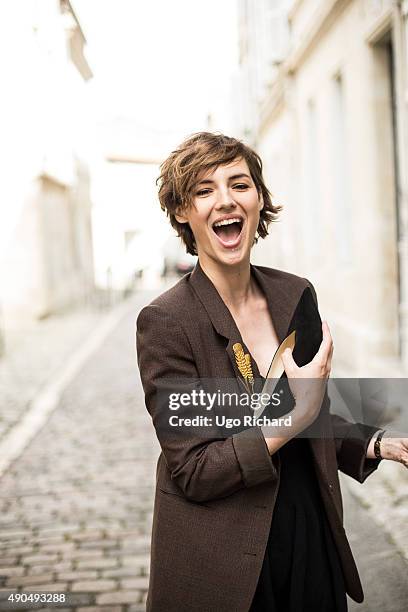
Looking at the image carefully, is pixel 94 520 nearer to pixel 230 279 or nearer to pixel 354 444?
pixel 354 444

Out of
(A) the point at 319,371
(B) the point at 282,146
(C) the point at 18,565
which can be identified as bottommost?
(C) the point at 18,565

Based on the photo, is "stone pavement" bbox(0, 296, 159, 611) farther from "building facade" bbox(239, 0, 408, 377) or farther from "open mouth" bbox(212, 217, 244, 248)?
"open mouth" bbox(212, 217, 244, 248)

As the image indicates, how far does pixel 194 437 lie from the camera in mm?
1520

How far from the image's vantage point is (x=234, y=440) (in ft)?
4.89

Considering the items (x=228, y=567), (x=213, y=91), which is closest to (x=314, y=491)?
(x=228, y=567)

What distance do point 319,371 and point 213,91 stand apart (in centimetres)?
146

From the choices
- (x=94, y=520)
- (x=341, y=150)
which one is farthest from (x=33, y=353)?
(x=94, y=520)

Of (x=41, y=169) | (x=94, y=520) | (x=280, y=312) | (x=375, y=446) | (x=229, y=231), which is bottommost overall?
(x=94, y=520)

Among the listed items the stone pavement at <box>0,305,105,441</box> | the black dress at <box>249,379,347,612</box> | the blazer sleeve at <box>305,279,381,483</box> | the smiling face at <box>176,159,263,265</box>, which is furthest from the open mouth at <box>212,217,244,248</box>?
the stone pavement at <box>0,305,105,441</box>

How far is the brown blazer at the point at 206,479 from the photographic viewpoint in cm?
150

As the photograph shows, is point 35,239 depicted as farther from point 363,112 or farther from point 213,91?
point 213,91

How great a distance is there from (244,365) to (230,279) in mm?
194

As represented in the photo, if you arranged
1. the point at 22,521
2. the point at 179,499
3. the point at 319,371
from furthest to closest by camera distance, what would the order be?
the point at 22,521, the point at 179,499, the point at 319,371

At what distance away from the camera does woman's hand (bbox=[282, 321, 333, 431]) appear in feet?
4.87
